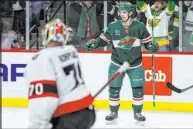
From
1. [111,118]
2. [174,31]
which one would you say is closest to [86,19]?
[174,31]

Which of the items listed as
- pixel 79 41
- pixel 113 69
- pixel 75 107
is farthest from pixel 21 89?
pixel 75 107

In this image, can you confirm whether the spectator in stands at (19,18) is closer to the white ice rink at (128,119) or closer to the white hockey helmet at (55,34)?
the white ice rink at (128,119)

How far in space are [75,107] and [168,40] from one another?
4.14m

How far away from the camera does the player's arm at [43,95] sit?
2643mm

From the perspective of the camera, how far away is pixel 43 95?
8.78ft

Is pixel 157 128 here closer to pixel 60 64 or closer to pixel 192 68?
pixel 192 68

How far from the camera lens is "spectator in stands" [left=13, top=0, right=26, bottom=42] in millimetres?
7086

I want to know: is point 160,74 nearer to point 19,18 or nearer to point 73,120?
point 19,18

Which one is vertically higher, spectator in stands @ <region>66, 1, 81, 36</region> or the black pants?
spectator in stands @ <region>66, 1, 81, 36</region>

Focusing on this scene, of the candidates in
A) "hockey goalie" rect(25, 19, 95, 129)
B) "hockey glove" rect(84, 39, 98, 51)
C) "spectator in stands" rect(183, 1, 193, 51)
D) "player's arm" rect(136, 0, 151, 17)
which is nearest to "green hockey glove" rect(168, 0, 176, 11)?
"spectator in stands" rect(183, 1, 193, 51)

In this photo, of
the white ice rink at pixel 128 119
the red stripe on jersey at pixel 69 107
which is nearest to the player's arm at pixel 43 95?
the red stripe on jersey at pixel 69 107

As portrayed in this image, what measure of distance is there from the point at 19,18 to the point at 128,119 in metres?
2.16

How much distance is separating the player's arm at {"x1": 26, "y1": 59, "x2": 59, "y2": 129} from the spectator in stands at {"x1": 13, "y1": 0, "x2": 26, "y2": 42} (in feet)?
14.5

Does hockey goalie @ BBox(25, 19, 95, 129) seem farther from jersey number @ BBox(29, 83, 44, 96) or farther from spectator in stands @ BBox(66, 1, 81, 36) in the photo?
spectator in stands @ BBox(66, 1, 81, 36)
